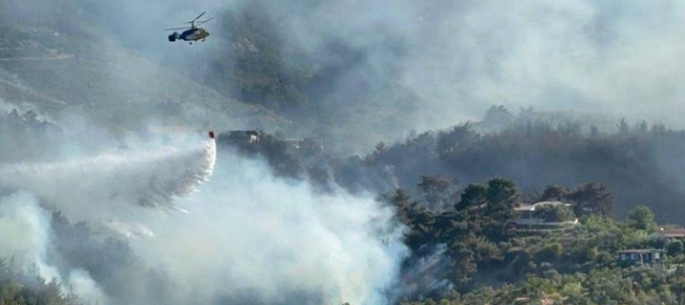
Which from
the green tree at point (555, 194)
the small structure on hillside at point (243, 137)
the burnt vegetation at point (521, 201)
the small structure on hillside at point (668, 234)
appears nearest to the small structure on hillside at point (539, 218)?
the burnt vegetation at point (521, 201)

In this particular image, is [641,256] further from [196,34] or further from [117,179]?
[117,179]

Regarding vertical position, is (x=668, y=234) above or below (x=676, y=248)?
above

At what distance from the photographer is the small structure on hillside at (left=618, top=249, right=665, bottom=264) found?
66.6 metres

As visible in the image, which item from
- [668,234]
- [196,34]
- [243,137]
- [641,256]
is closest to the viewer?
[641,256]

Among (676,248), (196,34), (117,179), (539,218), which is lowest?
(539,218)

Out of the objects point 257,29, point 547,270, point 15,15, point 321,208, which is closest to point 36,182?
point 321,208

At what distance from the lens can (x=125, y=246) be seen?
214 feet

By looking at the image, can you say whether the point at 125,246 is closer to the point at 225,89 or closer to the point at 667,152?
the point at 667,152

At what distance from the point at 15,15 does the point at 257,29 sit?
774 inches

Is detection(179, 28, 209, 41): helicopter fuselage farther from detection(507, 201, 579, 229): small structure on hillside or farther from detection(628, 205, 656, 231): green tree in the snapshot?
detection(628, 205, 656, 231): green tree

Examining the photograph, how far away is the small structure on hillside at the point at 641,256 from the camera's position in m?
66.6

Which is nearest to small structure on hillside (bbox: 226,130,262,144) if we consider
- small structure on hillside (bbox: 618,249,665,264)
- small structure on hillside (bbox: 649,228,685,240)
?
small structure on hillside (bbox: 649,228,685,240)

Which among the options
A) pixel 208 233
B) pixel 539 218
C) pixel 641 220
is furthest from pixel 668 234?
pixel 208 233

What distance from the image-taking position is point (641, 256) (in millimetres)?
66938
